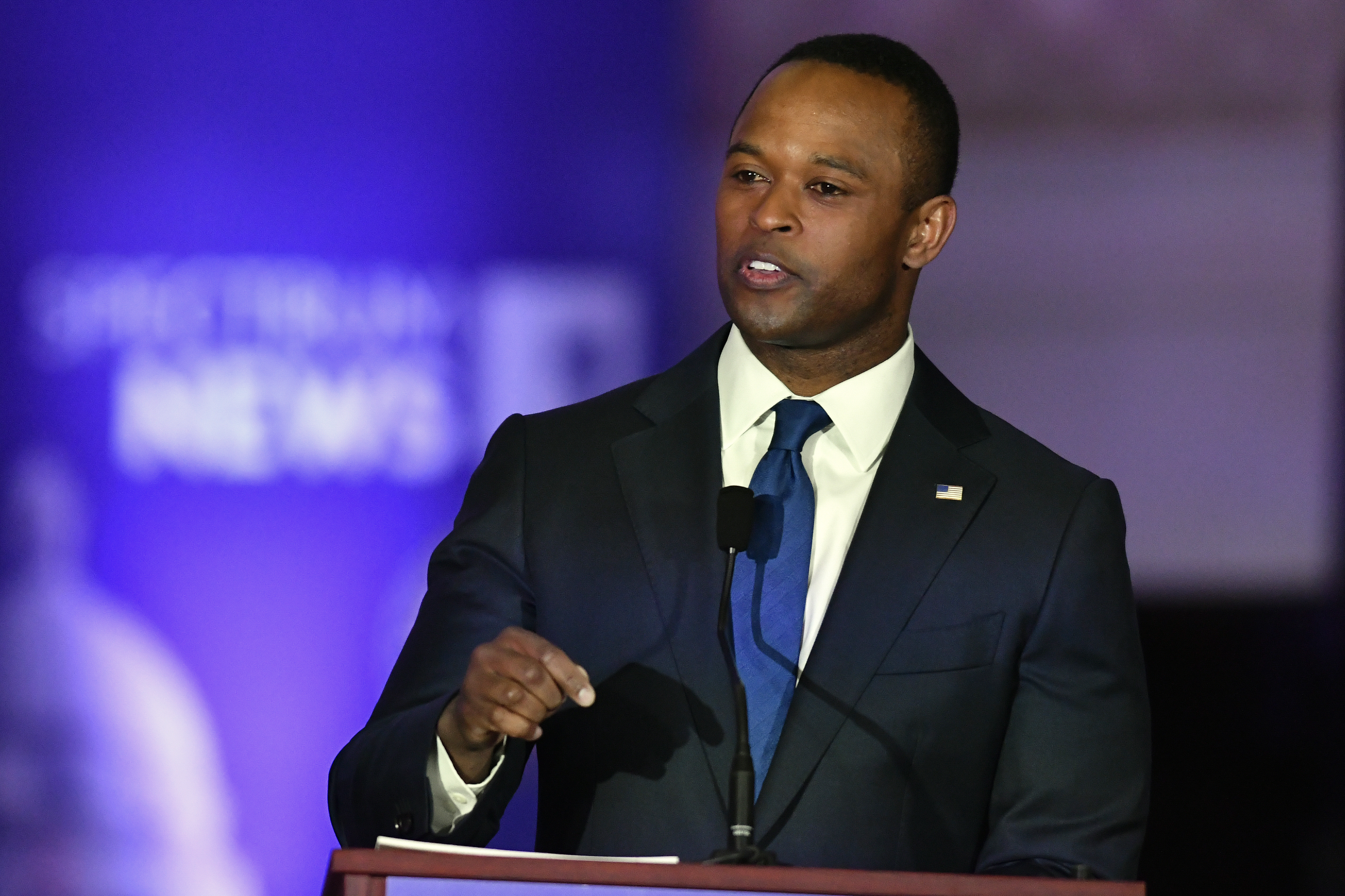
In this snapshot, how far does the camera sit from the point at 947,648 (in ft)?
6.91

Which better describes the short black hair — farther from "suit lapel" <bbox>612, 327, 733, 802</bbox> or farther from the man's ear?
"suit lapel" <bbox>612, 327, 733, 802</bbox>

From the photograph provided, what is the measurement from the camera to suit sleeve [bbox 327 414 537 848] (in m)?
1.86

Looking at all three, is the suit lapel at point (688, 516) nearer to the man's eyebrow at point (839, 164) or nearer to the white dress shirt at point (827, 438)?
the white dress shirt at point (827, 438)

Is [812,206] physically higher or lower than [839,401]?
higher

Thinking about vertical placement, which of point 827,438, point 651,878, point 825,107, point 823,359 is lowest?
point 651,878

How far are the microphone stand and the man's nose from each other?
53cm

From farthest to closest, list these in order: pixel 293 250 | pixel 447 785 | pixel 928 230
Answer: pixel 293 250 < pixel 928 230 < pixel 447 785

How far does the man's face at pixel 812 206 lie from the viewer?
2213 mm

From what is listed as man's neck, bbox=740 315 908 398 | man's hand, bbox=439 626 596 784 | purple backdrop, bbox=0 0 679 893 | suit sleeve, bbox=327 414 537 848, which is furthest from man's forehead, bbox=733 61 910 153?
purple backdrop, bbox=0 0 679 893

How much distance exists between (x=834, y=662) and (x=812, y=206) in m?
0.58

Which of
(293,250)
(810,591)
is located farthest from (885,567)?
(293,250)

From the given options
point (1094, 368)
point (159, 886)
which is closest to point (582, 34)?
point (1094, 368)

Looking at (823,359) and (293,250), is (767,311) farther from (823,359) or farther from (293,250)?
(293,250)

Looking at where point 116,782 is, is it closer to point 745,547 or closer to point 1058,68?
point 745,547
